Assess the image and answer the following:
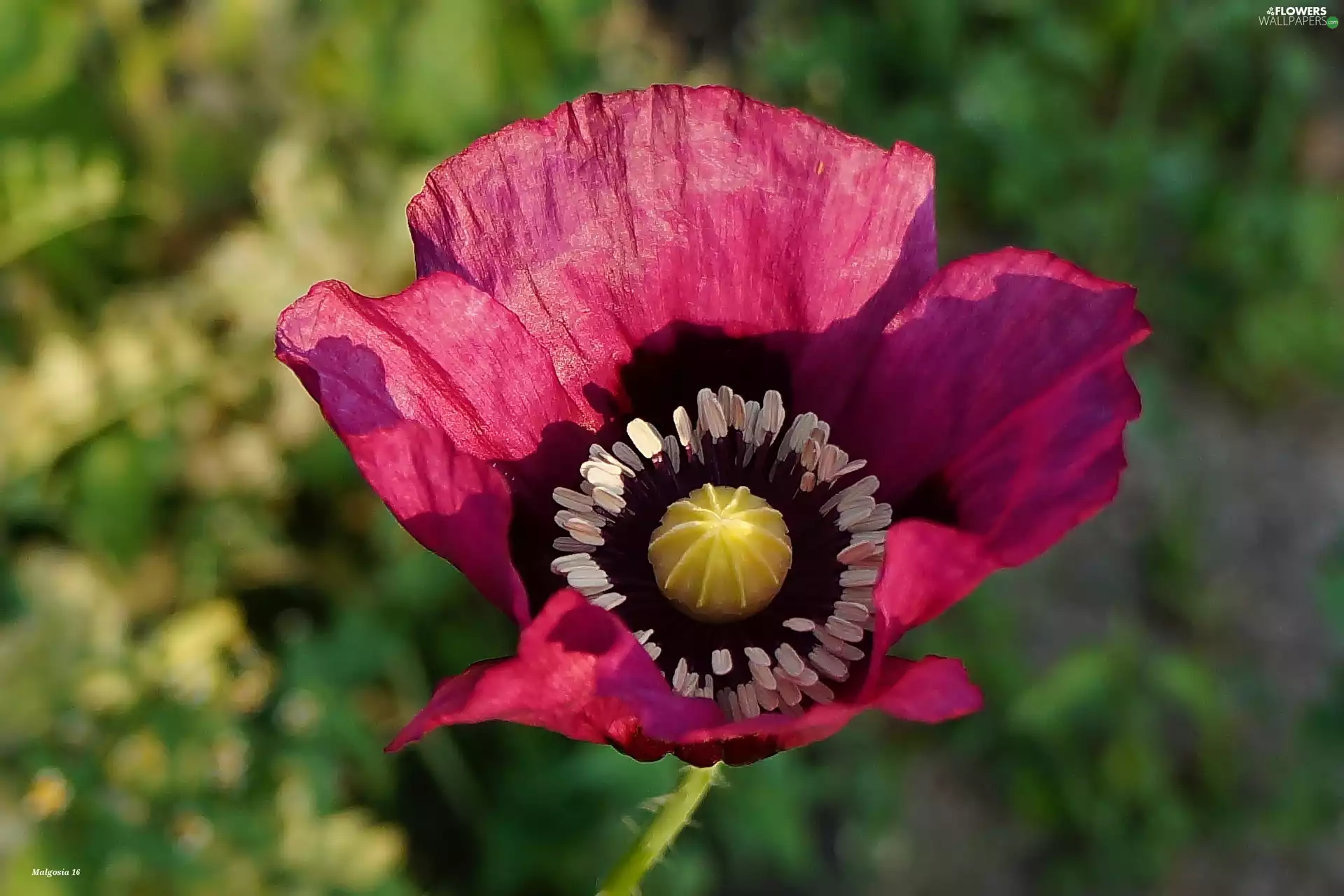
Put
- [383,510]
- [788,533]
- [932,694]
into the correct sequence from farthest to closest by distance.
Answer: [383,510] → [788,533] → [932,694]

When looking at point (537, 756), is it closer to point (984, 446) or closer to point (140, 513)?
point (140, 513)

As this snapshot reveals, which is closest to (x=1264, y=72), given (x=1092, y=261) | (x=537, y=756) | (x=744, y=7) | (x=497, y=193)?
(x=1092, y=261)

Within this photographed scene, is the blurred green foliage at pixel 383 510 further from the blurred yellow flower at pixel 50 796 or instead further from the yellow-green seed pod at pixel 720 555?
the yellow-green seed pod at pixel 720 555

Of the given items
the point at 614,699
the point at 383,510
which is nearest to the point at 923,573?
the point at 614,699

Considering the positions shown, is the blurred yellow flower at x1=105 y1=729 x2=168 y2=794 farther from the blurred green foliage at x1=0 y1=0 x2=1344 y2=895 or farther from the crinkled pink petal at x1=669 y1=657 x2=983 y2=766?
the crinkled pink petal at x1=669 y1=657 x2=983 y2=766

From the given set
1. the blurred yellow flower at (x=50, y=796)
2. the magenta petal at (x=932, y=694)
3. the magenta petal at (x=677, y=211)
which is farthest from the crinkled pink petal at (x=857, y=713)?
the blurred yellow flower at (x=50, y=796)

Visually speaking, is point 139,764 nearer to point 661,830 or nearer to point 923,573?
point 661,830

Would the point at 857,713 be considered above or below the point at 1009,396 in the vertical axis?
below
